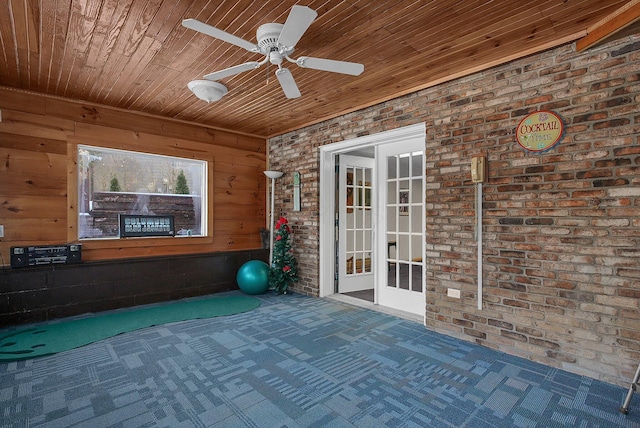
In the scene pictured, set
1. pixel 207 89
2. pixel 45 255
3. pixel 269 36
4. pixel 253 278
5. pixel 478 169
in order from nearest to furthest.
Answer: pixel 269 36
pixel 478 169
pixel 207 89
pixel 45 255
pixel 253 278

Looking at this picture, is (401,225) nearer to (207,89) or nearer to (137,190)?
(207,89)

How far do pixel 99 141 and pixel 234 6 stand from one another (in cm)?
302

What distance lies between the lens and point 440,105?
11.1ft

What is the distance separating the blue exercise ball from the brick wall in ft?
8.21

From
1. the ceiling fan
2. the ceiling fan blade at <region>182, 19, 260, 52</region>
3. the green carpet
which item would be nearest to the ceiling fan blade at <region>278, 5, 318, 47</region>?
the ceiling fan

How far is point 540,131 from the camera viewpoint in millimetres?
2732

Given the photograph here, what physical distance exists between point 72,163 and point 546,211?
5.09 meters

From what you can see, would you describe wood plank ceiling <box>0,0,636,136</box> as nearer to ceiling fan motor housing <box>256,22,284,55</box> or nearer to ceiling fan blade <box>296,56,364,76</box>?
ceiling fan motor housing <box>256,22,284,55</box>

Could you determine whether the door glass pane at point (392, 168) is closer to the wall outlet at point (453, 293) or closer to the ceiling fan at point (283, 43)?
the wall outlet at point (453, 293)

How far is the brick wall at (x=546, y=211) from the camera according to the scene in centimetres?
237

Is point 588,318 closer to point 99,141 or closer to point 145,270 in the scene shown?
point 145,270

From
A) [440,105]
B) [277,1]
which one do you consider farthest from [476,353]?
[277,1]

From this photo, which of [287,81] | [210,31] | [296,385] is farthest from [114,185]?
[296,385]

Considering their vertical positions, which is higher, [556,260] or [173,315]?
[556,260]
